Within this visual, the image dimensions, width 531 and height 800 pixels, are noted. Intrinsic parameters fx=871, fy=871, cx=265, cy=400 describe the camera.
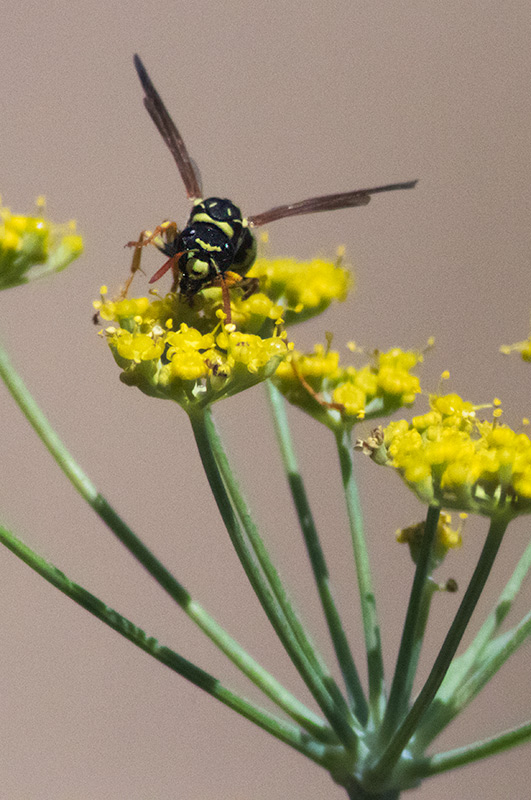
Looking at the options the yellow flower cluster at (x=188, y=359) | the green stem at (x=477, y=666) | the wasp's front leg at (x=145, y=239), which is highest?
the wasp's front leg at (x=145, y=239)

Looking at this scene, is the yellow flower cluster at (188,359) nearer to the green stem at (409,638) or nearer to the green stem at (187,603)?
the green stem at (187,603)

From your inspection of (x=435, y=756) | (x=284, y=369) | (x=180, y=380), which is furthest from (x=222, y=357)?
(x=435, y=756)

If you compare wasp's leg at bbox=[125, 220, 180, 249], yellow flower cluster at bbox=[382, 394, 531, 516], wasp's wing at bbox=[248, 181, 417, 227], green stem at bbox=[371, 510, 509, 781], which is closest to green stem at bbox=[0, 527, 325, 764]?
green stem at bbox=[371, 510, 509, 781]

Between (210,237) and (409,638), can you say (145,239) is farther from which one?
(409,638)

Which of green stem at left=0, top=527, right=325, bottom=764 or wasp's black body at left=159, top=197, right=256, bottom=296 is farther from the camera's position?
wasp's black body at left=159, top=197, right=256, bottom=296

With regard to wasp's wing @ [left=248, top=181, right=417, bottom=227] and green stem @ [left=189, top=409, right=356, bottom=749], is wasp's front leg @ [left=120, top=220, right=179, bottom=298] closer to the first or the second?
wasp's wing @ [left=248, top=181, right=417, bottom=227]

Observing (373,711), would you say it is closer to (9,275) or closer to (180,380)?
(180,380)

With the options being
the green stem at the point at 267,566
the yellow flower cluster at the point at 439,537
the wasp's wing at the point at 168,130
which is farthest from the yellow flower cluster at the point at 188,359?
the wasp's wing at the point at 168,130

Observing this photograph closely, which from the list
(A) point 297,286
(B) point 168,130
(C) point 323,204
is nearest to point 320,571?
(A) point 297,286
